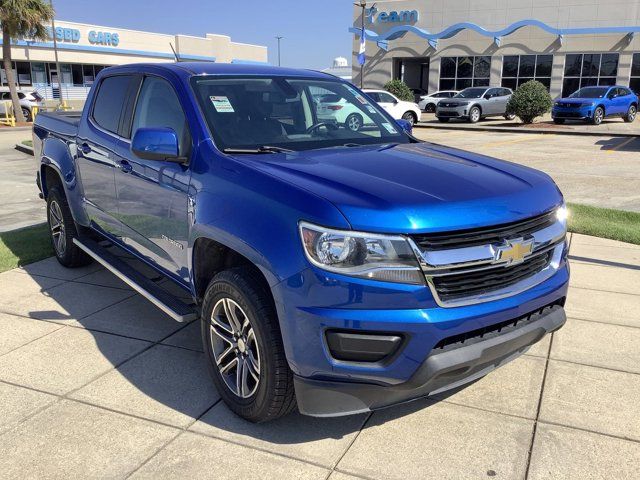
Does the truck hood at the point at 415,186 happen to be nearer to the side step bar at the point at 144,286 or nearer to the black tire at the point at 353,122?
the black tire at the point at 353,122

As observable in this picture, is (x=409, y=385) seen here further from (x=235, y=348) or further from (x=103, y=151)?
(x=103, y=151)

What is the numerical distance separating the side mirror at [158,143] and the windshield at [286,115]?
0.80ft

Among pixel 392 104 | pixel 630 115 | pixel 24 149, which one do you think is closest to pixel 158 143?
pixel 24 149

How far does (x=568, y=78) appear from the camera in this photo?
37000 millimetres

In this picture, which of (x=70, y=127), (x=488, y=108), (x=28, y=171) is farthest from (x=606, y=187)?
(x=488, y=108)

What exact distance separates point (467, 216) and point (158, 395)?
2.12m

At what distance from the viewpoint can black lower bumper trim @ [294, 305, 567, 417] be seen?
2.65m

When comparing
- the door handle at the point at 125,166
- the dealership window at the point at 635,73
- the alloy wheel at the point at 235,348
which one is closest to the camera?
the alloy wheel at the point at 235,348

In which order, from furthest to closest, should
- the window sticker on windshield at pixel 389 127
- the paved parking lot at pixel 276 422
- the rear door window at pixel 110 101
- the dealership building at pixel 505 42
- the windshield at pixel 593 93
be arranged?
1. the dealership building at pixel 505 42
2. the windshield at pixel 593 93
3. the rear door window at pixel 110 101
4. the window sticker on windshield at pixel 389 127
5. the paved parking lot at pixel 276 422

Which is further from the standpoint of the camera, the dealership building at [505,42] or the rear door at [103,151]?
the dealership building at [505,42]

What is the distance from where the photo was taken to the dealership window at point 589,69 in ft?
117

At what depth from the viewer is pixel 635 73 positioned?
1399 inches

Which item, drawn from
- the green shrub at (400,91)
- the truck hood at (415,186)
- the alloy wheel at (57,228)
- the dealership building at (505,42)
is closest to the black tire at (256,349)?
the truck hood at (415,186)

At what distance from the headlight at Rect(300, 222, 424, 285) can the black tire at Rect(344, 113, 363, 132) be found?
175 cm
